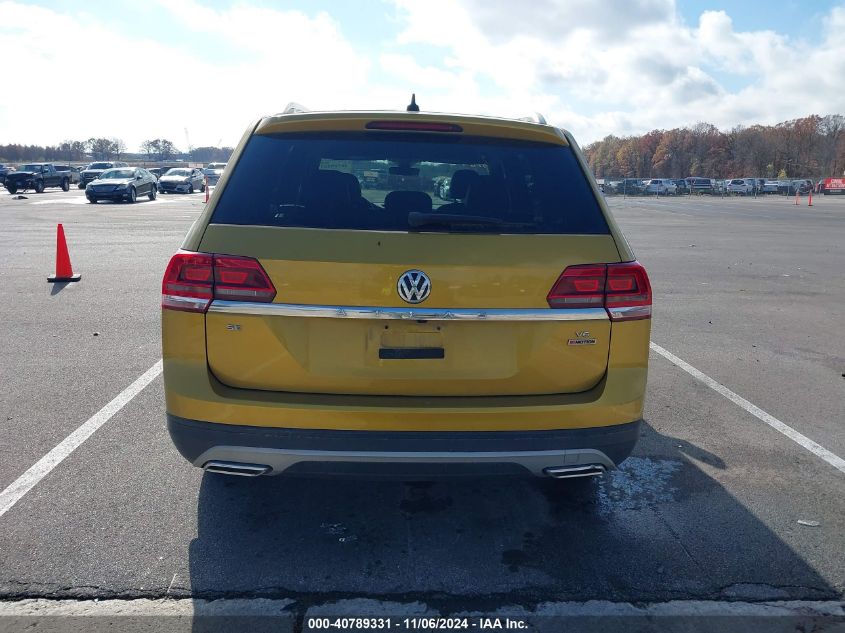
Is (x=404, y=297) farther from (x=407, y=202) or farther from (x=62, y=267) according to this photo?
(x=62, y=267)

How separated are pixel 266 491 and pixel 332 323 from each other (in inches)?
57.0

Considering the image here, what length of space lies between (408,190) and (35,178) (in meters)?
46.8

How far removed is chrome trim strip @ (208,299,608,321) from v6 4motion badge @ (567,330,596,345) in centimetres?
13

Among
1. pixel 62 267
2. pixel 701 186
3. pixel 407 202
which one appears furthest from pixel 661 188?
pixel 407 202

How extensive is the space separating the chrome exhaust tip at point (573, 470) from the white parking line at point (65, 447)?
2.77 m

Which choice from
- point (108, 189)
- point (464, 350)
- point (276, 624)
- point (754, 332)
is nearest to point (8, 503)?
point (276, 624)

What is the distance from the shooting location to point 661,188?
227ft

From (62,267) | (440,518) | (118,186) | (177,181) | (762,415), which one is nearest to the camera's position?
(440,518)

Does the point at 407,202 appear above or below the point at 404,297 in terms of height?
above

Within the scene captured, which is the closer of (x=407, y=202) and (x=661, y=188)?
(x=407, y=202)

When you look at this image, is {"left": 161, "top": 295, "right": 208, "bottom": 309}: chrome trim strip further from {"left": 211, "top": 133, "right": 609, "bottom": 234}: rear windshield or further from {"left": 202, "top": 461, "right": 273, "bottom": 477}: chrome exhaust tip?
{"left": 202, "top": 461, "right": 273, "bottom": 477}: chrome exhaust tip

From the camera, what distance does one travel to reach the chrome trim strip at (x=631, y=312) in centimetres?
297

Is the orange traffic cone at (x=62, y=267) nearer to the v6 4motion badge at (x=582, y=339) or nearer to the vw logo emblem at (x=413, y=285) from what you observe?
the vw logo emblem at (x=413, y=285)

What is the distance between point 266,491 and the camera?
378 centimetres
